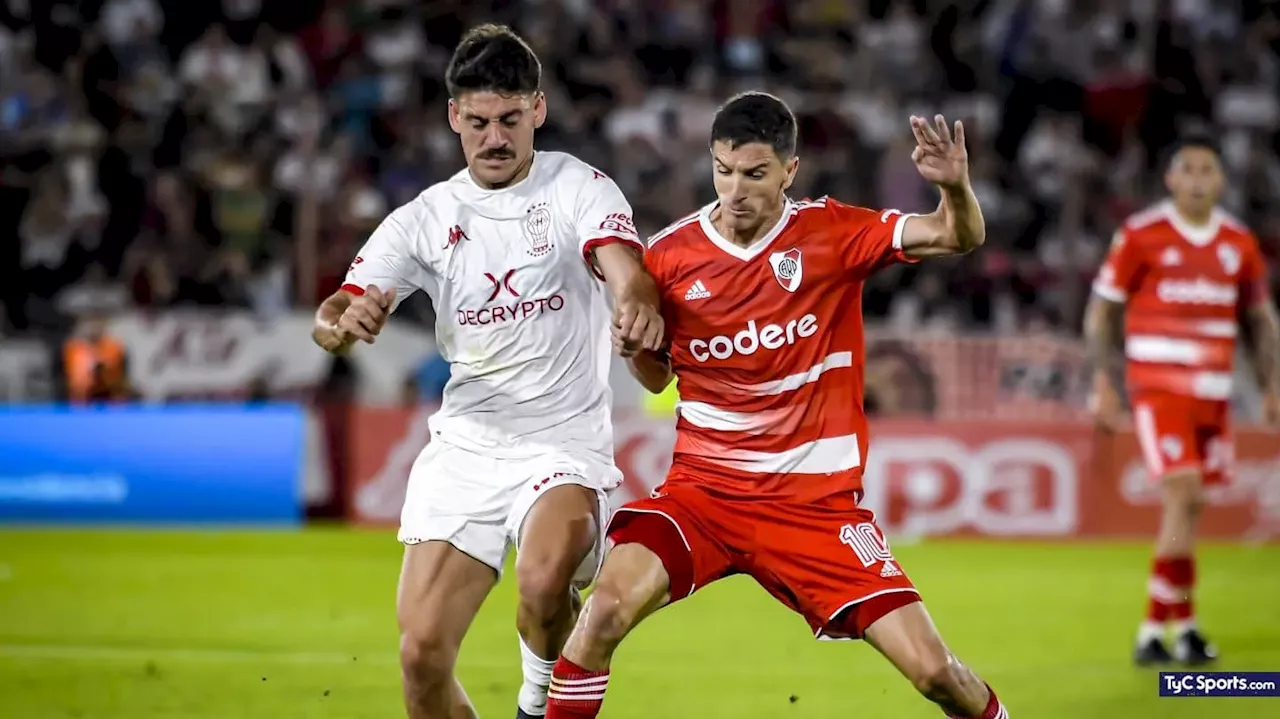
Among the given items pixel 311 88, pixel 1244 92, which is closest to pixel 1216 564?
pixel 1244 92

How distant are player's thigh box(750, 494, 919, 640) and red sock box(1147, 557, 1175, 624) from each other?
11.2 ft

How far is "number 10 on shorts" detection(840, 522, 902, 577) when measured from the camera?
206 inches

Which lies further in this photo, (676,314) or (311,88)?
(311,88)

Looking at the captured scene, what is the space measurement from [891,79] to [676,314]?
13258 millimetres

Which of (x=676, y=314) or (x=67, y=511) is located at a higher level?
(x=676, y=314)

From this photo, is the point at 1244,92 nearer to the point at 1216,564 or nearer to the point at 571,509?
the point at 1216,564

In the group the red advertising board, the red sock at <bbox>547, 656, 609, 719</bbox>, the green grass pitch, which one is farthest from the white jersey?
the red advertising board

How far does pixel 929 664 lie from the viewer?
495cm

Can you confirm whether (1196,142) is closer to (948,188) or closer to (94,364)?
(948,188)

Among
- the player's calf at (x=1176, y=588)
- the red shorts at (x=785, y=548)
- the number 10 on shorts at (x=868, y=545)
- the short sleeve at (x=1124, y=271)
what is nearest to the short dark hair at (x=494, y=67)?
the red shorts at (x=785, y=548)

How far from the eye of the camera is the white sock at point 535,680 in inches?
225

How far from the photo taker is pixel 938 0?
1883cm

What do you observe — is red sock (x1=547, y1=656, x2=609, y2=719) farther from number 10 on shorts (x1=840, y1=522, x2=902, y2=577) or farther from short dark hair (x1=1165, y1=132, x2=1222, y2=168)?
short dark hair (x1=1165, y1=132, x2=1222, y2=168)

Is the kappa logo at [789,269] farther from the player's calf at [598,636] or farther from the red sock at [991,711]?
the red sock at [991,711]
